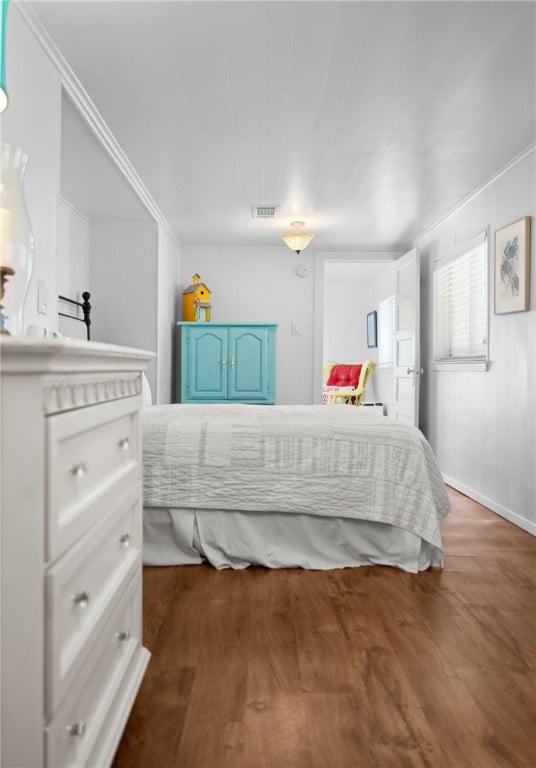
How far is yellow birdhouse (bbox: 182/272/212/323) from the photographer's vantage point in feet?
18.6

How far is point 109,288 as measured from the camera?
5004 mm

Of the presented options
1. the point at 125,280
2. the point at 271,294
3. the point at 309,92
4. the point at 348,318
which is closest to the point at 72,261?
the point at 125,280

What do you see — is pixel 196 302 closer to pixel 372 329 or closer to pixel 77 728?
pixel 372 329

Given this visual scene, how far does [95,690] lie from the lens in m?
1.09

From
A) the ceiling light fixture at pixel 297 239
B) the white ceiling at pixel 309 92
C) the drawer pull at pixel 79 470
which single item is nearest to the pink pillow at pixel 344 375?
the ceiling light fixture at pixel 297 239

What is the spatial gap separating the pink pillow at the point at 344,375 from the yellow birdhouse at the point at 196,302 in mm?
2712

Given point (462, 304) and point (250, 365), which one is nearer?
point (462, 304)

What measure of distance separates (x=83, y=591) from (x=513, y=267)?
327 cm

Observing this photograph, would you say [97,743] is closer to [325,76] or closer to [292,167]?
[325,76]

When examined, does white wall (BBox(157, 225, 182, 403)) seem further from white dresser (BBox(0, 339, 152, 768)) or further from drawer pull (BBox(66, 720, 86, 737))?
drawer pull (BBox(66, 720, 86, 737))

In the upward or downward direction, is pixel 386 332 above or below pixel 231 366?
above

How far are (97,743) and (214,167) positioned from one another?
3.38m

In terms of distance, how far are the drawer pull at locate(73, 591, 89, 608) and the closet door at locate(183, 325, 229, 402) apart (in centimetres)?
449

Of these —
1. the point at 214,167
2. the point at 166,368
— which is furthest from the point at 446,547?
the point at 166,368
